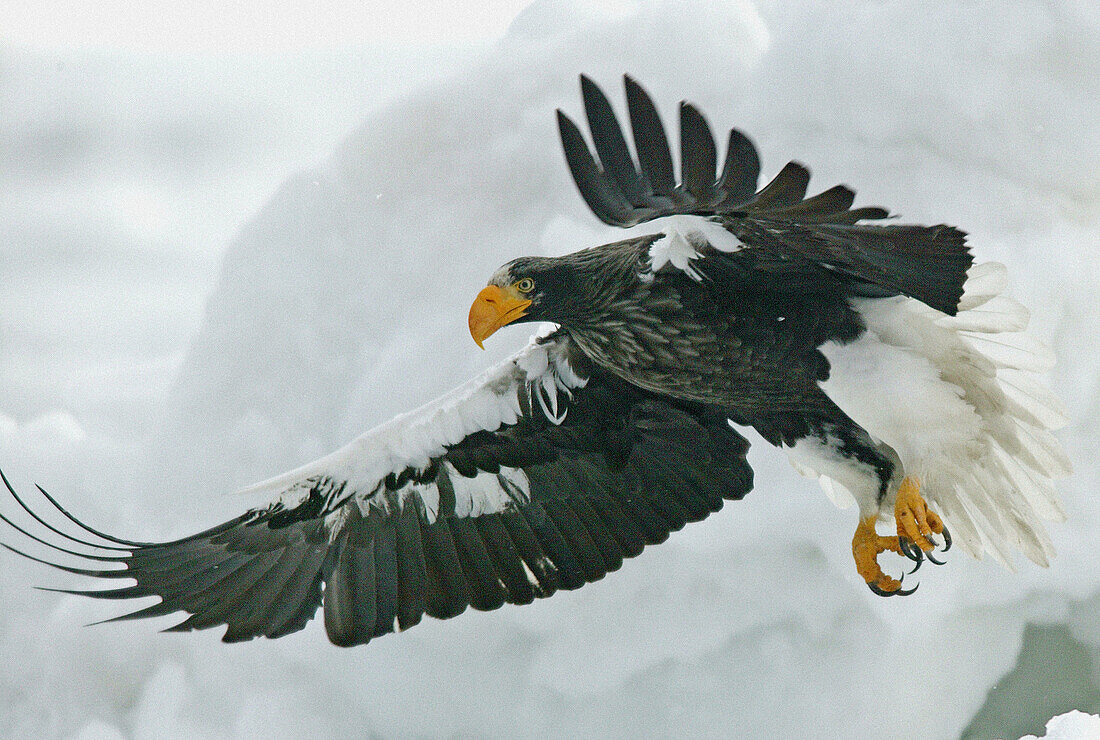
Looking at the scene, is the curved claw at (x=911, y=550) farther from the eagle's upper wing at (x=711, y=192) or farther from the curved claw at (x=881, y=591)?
the eagle's upper wing at (x=711, y=192)

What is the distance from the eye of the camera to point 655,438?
3.68 meters

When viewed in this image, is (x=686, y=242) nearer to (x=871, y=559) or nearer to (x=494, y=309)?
(x=494, y=309)

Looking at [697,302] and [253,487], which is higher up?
[253,487]

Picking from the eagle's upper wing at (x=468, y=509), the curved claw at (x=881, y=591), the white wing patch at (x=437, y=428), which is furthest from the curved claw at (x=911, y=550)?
the white wing patch at (x=437, y=428)

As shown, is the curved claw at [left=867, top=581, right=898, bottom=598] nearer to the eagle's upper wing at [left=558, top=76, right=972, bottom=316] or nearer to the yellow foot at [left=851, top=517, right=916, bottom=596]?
the yellow foot at [left=851, top=517, right=916, bottom=596]

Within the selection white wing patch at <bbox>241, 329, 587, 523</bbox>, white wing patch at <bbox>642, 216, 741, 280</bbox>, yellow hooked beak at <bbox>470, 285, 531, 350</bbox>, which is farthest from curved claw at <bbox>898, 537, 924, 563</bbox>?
yellow hooked beak at <bbox>470, 285, 531, 350</bbox>

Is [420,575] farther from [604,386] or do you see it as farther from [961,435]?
[961,435]

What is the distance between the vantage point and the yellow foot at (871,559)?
342cm

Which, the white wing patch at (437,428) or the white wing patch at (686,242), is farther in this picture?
the white wing patch at (437,428)

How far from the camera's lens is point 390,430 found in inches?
138

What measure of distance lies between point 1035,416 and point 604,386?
1388 mm

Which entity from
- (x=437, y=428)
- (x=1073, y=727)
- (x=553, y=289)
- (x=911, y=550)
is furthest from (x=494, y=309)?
(x=1073, y=727)

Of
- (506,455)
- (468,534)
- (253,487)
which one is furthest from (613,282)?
(253,487)

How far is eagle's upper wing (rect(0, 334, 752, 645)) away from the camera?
3.44 meters
